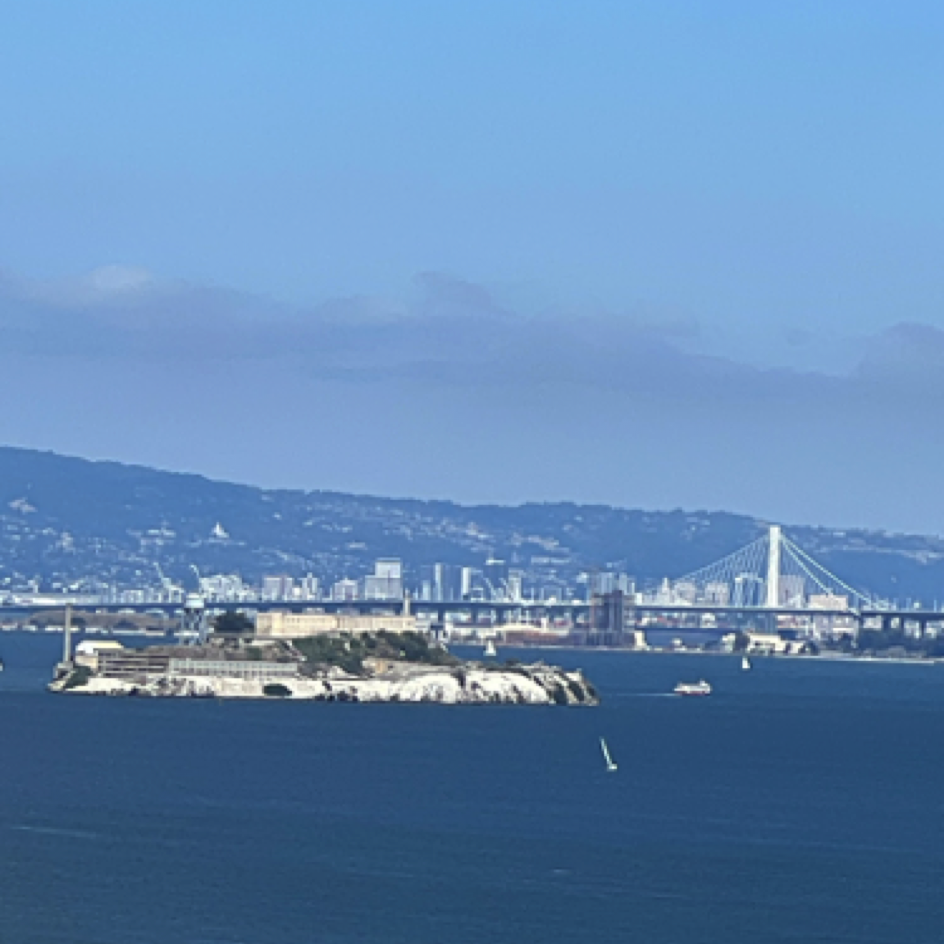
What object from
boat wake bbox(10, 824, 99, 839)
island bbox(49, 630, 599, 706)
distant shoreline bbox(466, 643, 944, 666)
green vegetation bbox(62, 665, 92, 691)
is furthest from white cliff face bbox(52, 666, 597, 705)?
distant shoreline bbox(466, 643, 944, 666)

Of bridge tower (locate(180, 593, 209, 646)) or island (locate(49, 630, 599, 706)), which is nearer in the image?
island (locate(49, 630, 599, 706))

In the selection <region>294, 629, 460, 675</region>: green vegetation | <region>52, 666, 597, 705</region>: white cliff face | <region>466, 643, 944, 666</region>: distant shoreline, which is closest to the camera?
<region>52, 666, 597, 705</region>: white cliff face

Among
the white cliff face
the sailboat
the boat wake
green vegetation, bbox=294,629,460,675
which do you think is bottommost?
the boat wake

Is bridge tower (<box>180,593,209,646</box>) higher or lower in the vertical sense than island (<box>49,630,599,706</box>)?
higher

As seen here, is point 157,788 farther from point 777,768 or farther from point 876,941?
point 876,941

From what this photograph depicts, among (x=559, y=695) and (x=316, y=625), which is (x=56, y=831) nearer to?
(x=559, y=695)

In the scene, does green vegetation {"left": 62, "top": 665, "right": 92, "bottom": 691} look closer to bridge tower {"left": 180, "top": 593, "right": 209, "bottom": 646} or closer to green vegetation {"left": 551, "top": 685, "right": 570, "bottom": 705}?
bridge tower {"left": 180, "top": 593, "right": 209, "bottom": 646}

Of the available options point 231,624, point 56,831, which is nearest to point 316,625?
point 231,624

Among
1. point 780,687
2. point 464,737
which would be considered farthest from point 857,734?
point 780,687
